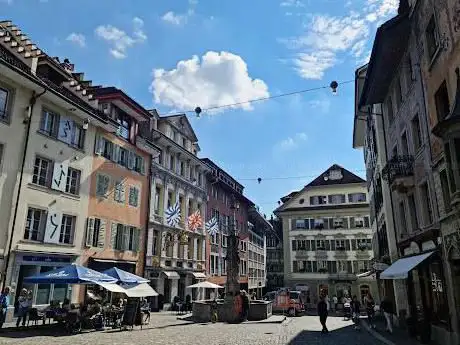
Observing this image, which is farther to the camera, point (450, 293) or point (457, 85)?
point (450, 293)

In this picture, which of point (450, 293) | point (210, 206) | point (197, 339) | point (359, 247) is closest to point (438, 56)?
point (450, 293)

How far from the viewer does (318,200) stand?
6022 centimetres

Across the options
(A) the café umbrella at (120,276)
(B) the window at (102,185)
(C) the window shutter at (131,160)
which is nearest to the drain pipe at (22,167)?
(A) the café umbrella at (120,276)

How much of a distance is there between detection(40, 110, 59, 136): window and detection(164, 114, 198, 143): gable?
15.8 meters

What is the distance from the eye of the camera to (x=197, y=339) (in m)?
16.0

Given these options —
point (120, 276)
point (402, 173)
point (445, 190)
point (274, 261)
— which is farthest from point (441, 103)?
point (274, 261)

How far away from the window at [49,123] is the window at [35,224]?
454 cm

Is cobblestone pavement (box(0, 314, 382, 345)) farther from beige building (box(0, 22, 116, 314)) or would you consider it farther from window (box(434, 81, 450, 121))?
window (box(434, 81, 450, 121))

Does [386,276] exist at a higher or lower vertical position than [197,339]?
higher

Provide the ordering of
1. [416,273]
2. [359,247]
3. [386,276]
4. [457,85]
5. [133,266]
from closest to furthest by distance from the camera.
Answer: [457,85] < [386,276] < [416,273] < [133,266] < [359,247]

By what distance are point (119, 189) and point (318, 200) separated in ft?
120

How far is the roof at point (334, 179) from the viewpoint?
60625mm

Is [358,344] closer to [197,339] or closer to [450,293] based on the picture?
[450,293]

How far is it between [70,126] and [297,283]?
40443 millimetres
